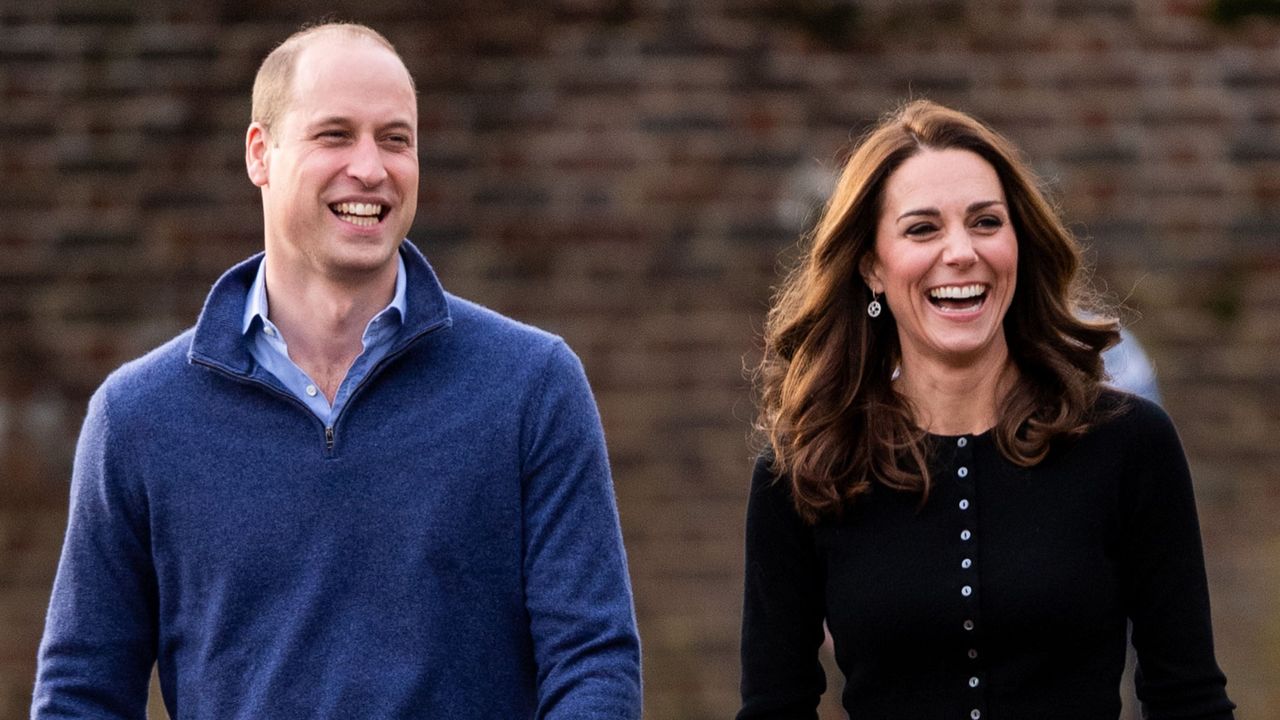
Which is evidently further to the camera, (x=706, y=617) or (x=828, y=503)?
(x=706, y=617)

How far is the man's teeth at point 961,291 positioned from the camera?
13.2ft

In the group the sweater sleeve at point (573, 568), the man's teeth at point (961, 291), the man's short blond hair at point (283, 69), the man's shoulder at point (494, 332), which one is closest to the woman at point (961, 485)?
the man's teeth at point (961, 291)

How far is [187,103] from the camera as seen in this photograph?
723 centimetres

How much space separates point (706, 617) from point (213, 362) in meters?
3.36

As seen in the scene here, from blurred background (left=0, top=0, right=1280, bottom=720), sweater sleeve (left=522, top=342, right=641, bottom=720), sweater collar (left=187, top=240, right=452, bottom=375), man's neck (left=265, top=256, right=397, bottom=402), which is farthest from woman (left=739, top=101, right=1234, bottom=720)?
blurred background (left=0, top=0, right=1280, bottom=720)

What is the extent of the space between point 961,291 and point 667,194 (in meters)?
3.21

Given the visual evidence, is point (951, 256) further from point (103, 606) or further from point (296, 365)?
point (103, 606)

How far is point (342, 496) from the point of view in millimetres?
3904

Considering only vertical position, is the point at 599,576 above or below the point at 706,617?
above

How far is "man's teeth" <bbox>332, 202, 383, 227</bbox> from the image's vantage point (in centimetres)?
398

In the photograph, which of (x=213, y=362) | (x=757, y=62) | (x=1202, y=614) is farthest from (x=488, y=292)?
(x=1202, y=614)

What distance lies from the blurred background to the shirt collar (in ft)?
9.68

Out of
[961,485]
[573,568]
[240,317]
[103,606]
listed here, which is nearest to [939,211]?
[961,485]

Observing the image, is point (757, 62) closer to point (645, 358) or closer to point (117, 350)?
point (645, 358)
